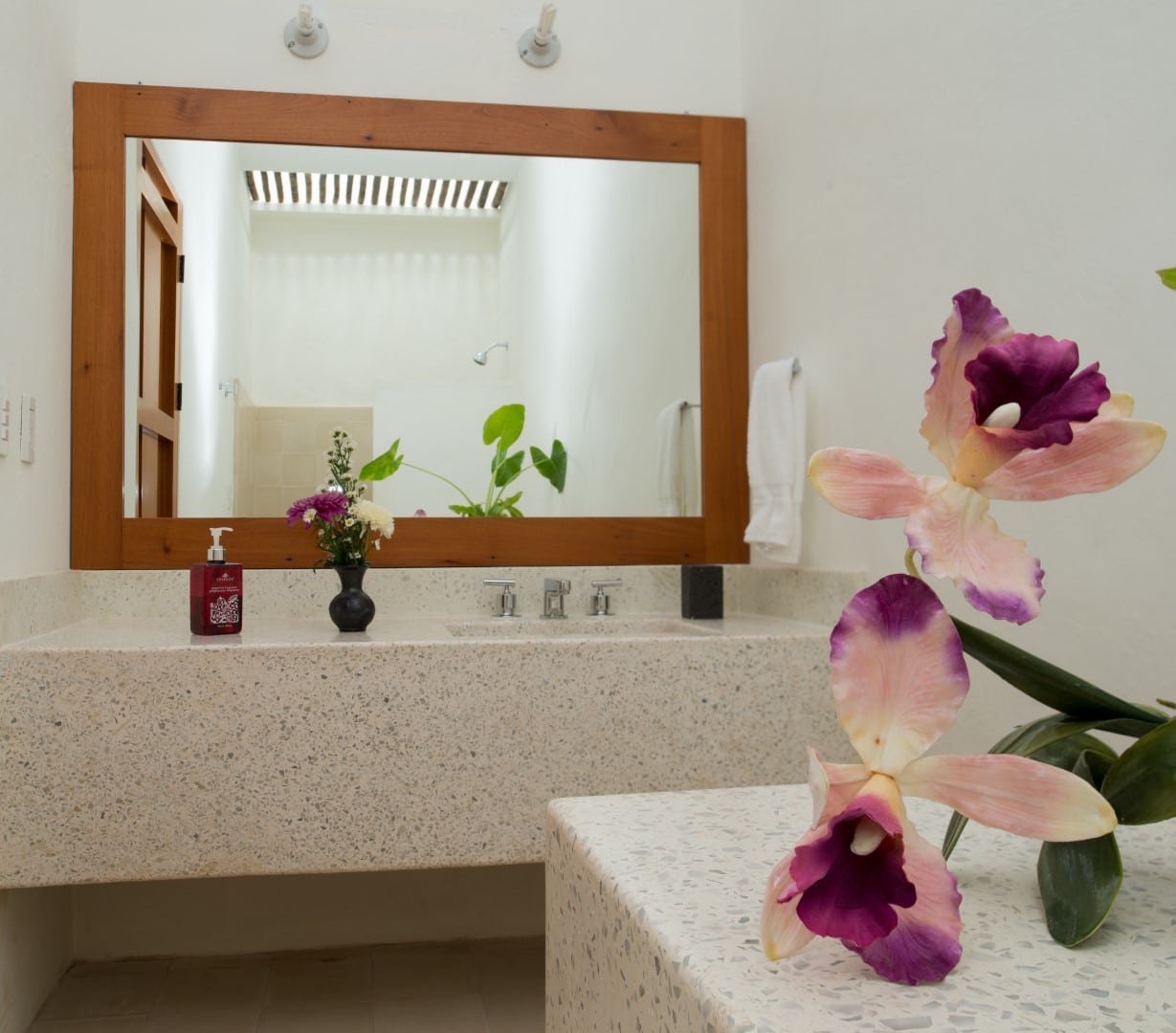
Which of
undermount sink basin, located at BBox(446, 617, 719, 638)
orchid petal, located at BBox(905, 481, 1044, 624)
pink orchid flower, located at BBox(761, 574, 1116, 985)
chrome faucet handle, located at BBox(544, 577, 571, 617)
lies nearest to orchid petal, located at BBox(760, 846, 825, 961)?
pink orchid flower, located at BBox(761, 574, 1116, 985)

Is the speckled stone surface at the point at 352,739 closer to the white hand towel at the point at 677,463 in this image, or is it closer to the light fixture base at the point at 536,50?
the white hand towel at the point at 677,463

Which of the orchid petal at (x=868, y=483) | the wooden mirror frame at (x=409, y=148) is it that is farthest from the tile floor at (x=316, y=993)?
the orchid petal at (x=868, y=483)

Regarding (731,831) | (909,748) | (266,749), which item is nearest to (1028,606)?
(909,748)

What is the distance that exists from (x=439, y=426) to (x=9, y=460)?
2.98 feet

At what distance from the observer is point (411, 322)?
2469 millimetres

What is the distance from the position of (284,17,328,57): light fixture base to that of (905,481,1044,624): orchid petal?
2462mm

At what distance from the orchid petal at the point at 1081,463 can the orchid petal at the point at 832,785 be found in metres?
0.10

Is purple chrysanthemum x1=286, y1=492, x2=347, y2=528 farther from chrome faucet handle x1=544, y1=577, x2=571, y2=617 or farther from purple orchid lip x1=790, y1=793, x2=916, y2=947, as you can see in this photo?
purple orchid lip x1=790, y1=793, x2=916, y2=947

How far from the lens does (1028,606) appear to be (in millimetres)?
327

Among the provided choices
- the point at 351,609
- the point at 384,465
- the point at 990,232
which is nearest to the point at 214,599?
the point at 351,609

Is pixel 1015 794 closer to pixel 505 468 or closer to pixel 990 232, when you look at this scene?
pixel 990 232

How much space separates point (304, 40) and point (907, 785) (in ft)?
8.25

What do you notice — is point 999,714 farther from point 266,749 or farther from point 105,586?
point 105,586

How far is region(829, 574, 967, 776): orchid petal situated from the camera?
345 millimetres
